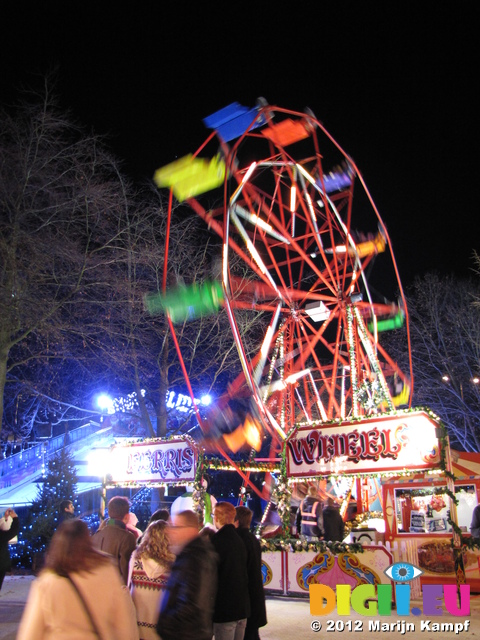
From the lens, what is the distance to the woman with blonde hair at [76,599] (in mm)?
2404

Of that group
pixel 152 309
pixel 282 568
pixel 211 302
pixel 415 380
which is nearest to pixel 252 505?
pixel 415 380

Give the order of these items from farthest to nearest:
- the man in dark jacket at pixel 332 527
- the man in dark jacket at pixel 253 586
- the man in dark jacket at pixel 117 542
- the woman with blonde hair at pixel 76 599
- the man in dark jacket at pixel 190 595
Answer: the man in dark jacket at pixel 332 527, the man in dark jacket at pixel 117 542, the man in dark jacket at pixel 253 586, the man in dark jacket at pixel 190 595, the woman with blonde hair at pixel 76 599

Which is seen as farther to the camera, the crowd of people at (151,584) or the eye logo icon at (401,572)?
the eye logo icon at (401,572)

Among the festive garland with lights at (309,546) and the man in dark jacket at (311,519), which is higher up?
the man in dark jacket at (311,519)

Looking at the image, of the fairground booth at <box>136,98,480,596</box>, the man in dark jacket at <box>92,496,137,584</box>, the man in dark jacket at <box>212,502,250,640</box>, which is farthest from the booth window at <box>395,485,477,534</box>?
the man in dark jacket at <box>92,496,137,584</box>

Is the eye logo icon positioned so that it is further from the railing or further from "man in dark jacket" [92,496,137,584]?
the railing

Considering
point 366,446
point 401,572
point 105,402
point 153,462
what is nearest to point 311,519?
point 401,572

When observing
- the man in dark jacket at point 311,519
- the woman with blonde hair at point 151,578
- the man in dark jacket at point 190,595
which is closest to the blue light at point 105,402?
the man in dark jacket at point 311,519

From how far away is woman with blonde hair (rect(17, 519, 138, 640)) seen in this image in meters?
2.40

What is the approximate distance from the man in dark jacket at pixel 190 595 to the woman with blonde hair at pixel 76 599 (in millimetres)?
448

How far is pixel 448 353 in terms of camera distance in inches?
1002

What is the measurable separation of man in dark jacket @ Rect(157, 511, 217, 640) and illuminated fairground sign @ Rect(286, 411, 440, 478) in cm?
548

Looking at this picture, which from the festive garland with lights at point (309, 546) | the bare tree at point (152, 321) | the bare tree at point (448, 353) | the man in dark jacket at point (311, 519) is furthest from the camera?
the bare tree at point (448, 353)

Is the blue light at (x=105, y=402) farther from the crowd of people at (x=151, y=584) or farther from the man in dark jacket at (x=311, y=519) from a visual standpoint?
the crowd of people at (x=151, y=584)
